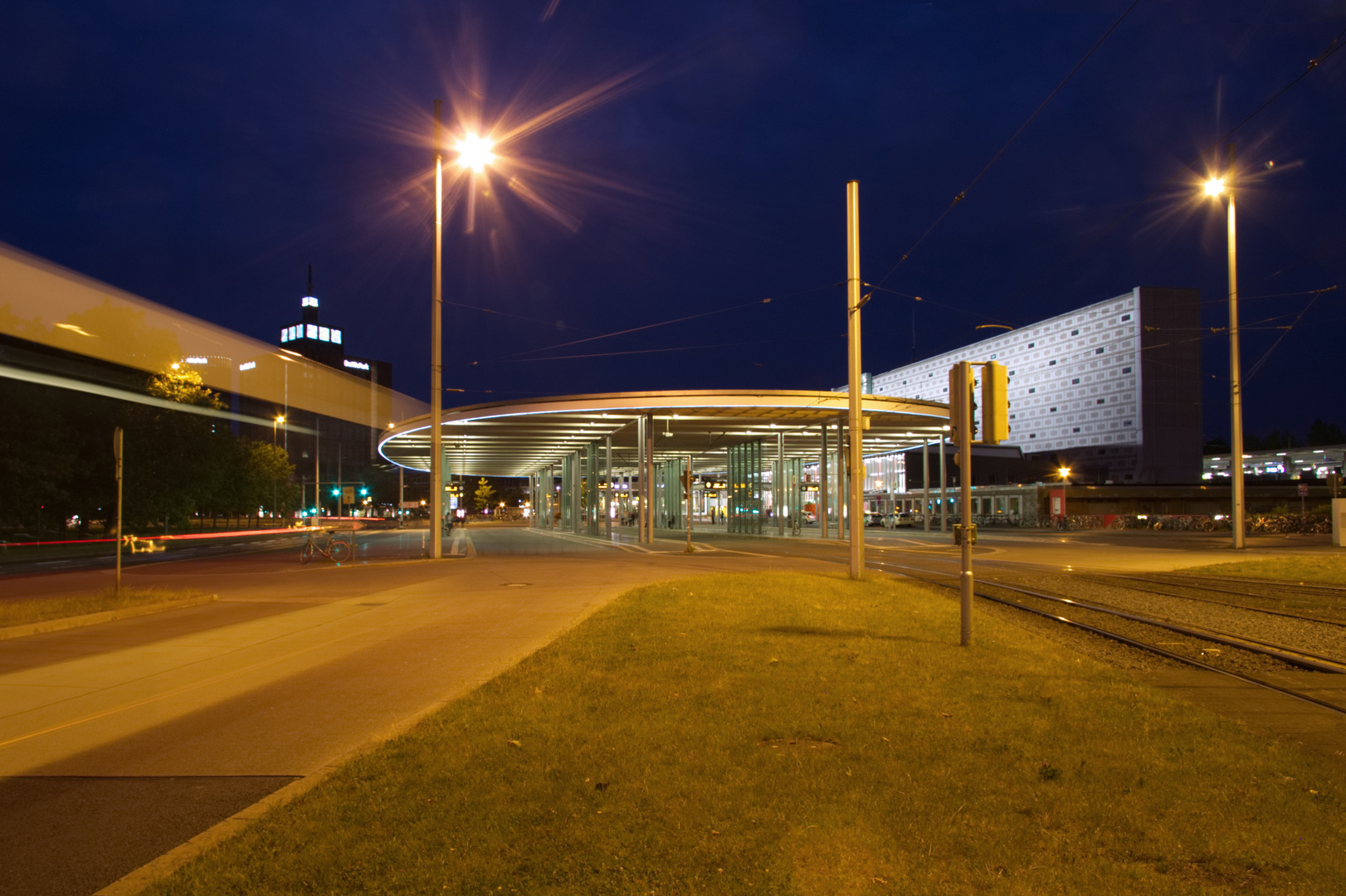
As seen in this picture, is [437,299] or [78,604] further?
[437,299]

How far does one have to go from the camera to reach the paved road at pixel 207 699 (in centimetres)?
442

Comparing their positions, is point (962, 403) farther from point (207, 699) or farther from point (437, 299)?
point (437, 299)

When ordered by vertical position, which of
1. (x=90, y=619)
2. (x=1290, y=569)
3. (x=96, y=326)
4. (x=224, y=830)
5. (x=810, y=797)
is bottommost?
(x=1290, y=569)

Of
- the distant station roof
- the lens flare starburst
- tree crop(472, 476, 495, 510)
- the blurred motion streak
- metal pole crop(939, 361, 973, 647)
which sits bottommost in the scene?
tree crop(472, 476, 495, 510)

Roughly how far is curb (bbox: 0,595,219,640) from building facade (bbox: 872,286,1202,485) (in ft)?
280

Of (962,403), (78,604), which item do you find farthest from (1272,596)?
(78,604)

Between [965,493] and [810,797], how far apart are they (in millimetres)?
5790

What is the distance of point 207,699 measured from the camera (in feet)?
24.9

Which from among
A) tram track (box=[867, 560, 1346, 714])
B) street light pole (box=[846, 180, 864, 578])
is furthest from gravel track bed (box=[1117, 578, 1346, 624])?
street light pole (box=[846, 180, 864, 578])

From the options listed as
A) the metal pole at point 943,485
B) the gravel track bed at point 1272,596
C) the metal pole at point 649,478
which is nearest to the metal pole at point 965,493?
the gravel track bed at point 1272,596

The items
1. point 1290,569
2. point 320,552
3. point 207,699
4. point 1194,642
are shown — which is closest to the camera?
point 207,699

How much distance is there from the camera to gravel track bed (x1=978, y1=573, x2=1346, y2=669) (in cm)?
1019

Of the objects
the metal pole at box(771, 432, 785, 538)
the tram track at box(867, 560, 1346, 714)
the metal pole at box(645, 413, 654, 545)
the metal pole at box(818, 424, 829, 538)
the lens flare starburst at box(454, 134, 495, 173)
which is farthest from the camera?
the metal pole at box(771, 432, 785, 538)

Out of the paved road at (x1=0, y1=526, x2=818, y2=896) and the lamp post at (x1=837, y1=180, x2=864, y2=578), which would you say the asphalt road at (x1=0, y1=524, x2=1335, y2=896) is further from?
the lamp post at (x1=837, y1=180, x2=864, y2=578)
